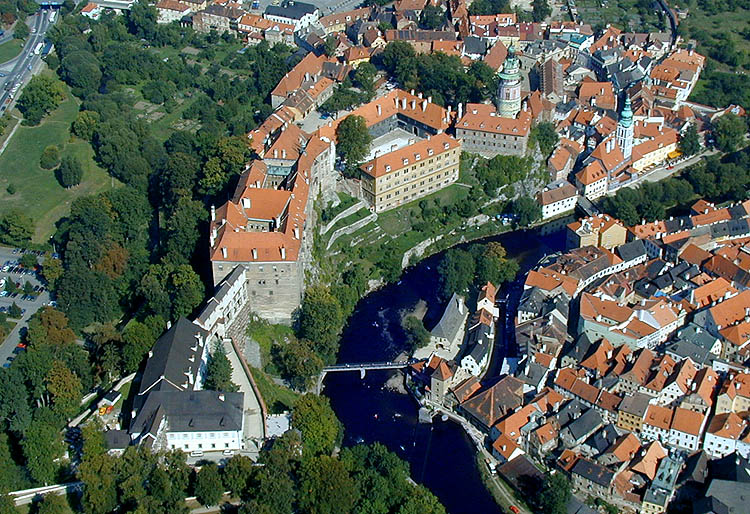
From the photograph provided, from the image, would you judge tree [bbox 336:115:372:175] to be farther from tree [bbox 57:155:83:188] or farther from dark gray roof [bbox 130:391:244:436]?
dark gray roof [bbox 130:391:244:436]

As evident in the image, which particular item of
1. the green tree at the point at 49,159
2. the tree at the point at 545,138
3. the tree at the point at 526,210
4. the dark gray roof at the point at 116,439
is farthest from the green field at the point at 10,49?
the dark gray roof at the point at 116,439

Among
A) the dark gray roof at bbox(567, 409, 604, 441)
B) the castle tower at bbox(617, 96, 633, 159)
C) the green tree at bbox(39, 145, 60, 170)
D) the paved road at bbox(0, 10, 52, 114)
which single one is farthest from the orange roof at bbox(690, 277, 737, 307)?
the paved road at bbox(0, 10, 52, 114)

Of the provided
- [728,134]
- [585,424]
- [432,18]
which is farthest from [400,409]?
[432,18]

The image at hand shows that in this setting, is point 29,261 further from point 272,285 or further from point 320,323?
point 320,323

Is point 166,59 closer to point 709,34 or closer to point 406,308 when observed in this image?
point 406,308

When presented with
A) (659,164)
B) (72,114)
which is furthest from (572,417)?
(72,114)

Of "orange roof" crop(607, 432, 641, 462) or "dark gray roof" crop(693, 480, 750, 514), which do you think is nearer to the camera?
"dark gray roof" crop(693, 480, 750, 514)

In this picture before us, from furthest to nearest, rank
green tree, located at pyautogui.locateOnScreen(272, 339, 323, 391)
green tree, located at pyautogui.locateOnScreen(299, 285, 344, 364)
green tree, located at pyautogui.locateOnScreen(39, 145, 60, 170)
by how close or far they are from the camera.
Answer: green tree, located at pyautogui.locateOnScreen(39, 145, 60, 170) < green tree, located at pyautogui.locateOnScreen(299, 285, 344, 364) < green tree, located at pyautogui.locateOnScreen(272, 339, 323, 391)

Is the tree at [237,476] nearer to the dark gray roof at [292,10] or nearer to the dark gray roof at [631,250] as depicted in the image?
the dark gray roof at [631,250]
